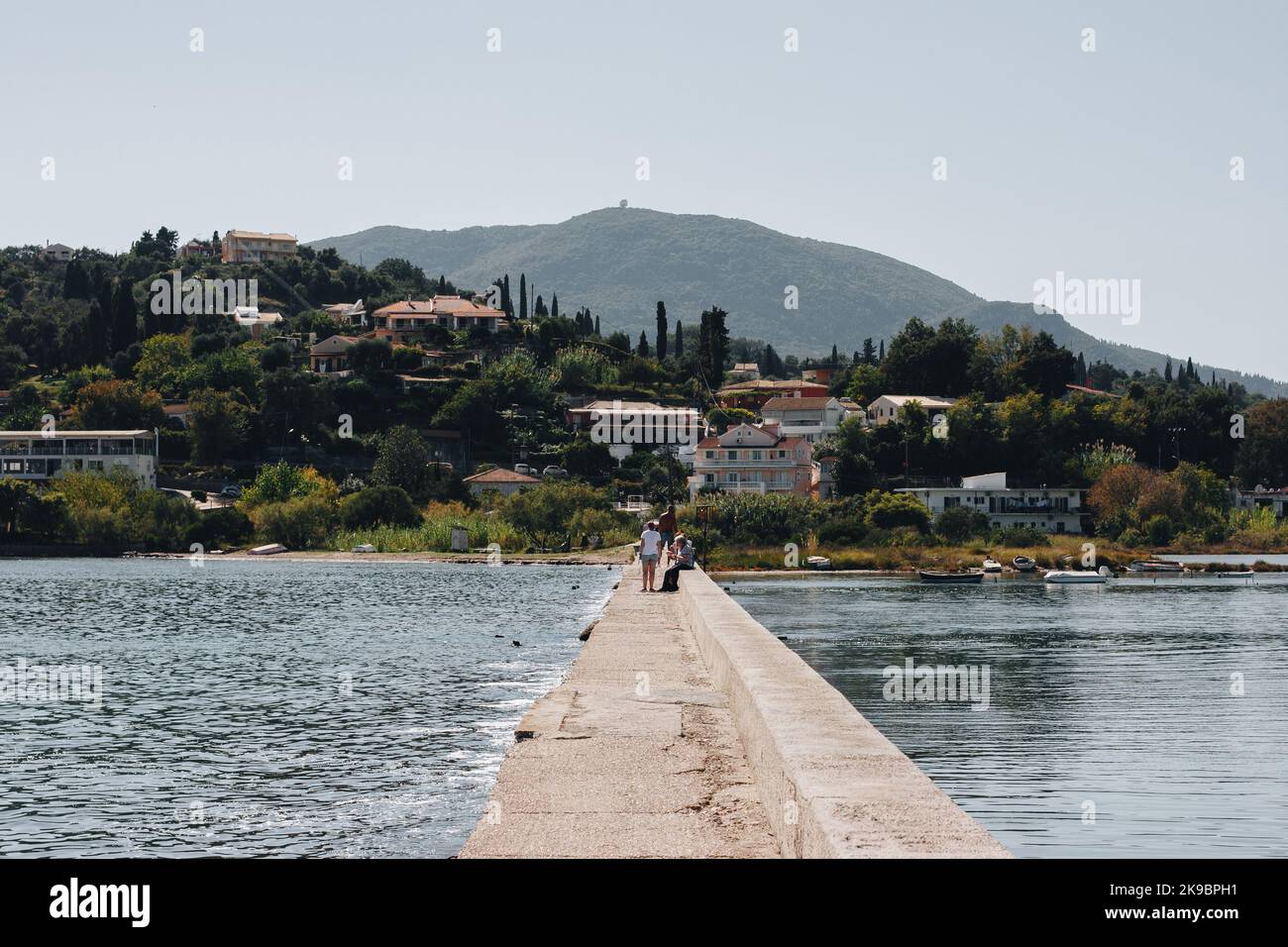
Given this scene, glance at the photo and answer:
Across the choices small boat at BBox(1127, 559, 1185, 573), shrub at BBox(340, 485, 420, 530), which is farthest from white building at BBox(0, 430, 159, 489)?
small boat at BBox(1127, 559, 1185, 573)

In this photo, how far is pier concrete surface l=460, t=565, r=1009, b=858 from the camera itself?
362 inches

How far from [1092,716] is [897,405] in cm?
12945

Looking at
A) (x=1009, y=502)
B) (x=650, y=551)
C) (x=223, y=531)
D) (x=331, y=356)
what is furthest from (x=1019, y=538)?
(x=331, y=356)

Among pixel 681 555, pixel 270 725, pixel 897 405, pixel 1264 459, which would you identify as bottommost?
pixel 270 725

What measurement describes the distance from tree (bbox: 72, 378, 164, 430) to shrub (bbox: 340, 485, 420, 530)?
128 ft

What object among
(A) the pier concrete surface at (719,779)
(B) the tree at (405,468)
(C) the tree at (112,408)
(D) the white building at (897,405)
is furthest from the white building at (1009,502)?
(A) the pier concrete surface at (719,779)

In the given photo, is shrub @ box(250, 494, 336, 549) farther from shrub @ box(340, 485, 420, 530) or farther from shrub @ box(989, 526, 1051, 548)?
shrub @ box(989, 526, 1051, 548)

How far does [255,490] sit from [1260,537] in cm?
8846

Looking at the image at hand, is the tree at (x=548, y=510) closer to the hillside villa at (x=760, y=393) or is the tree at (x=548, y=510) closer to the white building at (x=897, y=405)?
the white building at (x=897, y=405)

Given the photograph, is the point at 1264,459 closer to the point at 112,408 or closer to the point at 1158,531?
the point at 1158,531

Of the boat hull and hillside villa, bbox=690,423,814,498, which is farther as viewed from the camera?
hillside villa, bbox=690,423,814,498

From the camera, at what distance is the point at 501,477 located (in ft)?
456
